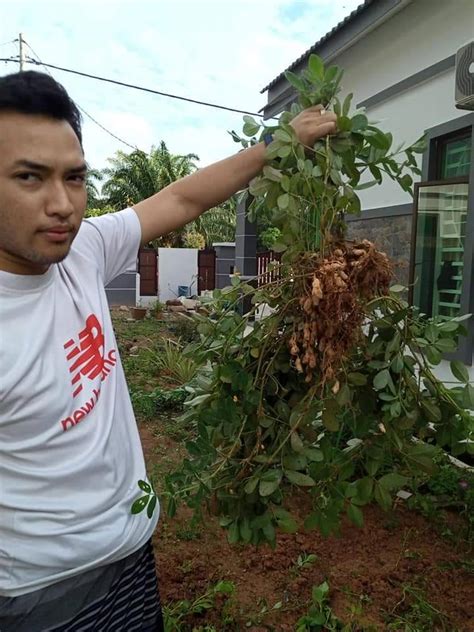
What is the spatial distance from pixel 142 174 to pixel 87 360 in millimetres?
21115

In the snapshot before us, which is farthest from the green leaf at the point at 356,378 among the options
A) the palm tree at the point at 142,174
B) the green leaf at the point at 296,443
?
the palm tree at the point at 142,174

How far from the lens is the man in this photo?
1.13m

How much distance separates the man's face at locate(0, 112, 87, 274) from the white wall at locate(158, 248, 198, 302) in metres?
15.5

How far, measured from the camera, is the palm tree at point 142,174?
836 inches

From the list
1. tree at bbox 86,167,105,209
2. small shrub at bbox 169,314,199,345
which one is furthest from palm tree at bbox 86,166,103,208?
small shrub at bbox 169,314,199,345

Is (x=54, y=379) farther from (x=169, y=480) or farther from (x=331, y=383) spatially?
(x=331, y=383)

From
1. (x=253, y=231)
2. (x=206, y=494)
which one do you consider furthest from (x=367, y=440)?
(x=253, y=231)

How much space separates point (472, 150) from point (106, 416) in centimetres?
353

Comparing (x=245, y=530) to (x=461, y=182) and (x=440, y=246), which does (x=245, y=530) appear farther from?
(x=440, y=246)

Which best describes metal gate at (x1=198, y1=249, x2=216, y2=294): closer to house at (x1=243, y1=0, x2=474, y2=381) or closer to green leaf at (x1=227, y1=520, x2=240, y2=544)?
house at (x1=243, y1=0, x2=474, y2=381)

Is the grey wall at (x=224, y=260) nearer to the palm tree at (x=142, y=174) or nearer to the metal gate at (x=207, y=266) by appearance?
the metal gate at (x=207, y=266)

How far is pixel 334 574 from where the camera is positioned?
2385 mm

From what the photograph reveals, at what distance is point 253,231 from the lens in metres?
8.97

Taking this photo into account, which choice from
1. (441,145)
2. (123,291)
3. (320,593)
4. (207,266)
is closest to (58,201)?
(320,593)
